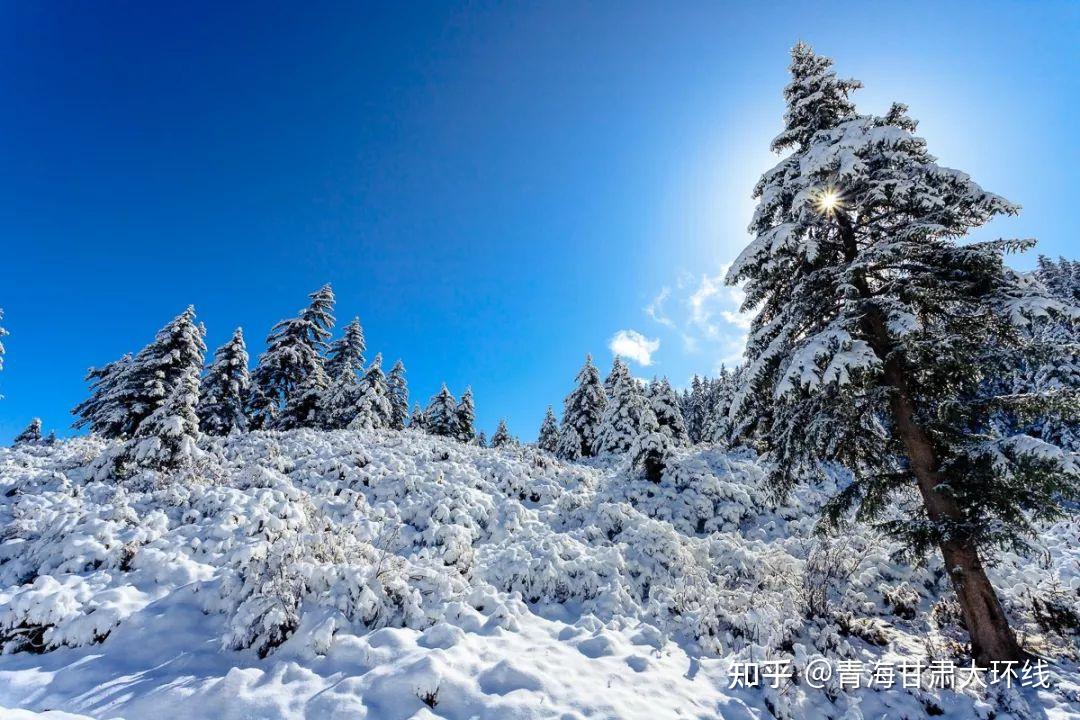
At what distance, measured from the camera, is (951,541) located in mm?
7797

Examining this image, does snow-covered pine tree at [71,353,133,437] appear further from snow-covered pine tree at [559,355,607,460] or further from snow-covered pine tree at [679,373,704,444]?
snow-covered pine tree at [679,373,704,444]

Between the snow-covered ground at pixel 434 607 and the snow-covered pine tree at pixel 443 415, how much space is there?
30675 mm

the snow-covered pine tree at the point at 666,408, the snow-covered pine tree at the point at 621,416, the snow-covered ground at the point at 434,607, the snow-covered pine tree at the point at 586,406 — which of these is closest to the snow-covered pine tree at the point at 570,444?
the snow-covered pine tree at the point at 586,406

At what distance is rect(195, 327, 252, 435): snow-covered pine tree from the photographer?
93.9 ft

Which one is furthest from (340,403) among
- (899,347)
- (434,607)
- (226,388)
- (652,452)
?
(899,347)

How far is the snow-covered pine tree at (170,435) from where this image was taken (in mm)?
12883

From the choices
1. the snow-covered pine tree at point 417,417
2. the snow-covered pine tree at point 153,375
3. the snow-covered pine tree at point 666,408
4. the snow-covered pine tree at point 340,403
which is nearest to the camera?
the snow-covered pine tree at point 153,375

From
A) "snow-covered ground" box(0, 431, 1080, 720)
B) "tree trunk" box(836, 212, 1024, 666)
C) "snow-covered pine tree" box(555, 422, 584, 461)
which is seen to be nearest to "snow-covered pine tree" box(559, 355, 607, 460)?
"snow-covered pine tree" box(555, 422, 584, 461)

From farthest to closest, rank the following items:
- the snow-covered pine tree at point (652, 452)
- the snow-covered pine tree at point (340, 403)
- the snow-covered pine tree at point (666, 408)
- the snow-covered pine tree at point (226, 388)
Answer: the snow-covered pine tree at point (666, 408) < the snow-covered pine tree at point (340, 403) < the snow-covered pine tree at point (226, 388) < the snow-covered pine tree at point (652, 452)

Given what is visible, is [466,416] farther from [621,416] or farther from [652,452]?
[652,452]

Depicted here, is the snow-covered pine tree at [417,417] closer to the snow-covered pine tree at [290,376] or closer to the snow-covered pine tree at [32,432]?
the snow-covered pine tree at [290,376]

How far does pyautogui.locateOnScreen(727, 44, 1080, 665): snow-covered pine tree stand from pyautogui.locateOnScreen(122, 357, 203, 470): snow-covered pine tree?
15.7 m

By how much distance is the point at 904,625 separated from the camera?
8.99 m

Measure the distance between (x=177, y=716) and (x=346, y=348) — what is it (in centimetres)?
3561
